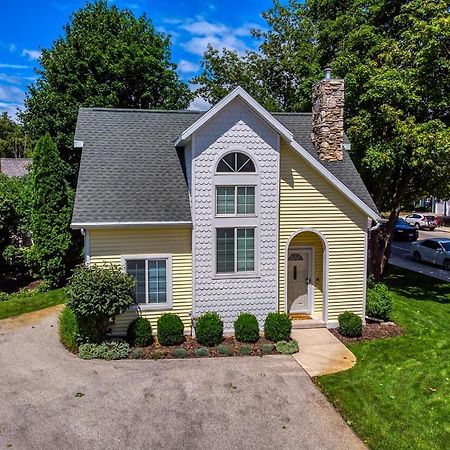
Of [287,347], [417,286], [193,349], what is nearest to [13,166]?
[193,349]

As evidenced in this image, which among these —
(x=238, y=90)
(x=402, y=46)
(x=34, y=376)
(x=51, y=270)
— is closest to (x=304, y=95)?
(x=402, y=46)

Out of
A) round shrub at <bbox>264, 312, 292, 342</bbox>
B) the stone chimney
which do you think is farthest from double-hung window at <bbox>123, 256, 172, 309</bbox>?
A: the stone chimney

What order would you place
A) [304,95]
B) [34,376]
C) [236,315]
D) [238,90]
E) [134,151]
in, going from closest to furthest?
[34,376]
[238,90]
[236,315]
[134,151]
[304,95]

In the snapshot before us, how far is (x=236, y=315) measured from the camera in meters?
14.5

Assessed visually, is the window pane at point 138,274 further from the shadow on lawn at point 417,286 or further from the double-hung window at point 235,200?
the shadow on lawn at point 417,286

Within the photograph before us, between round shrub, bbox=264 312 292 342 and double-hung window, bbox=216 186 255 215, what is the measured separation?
10.9 ft

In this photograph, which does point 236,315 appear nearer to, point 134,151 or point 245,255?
point 245,255

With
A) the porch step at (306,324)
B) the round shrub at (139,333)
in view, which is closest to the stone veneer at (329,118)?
the porch step at (306,324)

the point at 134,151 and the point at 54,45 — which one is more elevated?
the point at 54,45

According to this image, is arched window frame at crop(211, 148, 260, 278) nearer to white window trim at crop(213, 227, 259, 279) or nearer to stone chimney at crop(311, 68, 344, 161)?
white window trim at crop(213, 227, 259, 279)

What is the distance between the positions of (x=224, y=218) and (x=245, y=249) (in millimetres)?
1219

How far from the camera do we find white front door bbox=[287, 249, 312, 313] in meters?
15.9

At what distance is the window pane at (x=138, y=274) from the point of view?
14.0 metres

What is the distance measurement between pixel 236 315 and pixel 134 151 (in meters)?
6.49
